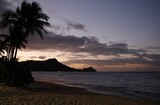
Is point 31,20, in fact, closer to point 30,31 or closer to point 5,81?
point 30,31

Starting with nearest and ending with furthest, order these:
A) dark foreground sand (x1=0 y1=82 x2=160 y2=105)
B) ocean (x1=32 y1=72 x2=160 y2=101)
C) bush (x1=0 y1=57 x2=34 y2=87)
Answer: dark foreground sand (x1=0 y1=82 x2=160 y2=105) → bush (x1=0 y1=57 x2=34 y2=87) → ocean (x1=32 y1=72 x2=160 y2=101)

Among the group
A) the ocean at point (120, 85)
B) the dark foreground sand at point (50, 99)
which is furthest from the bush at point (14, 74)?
the ocean at point (120, 85)

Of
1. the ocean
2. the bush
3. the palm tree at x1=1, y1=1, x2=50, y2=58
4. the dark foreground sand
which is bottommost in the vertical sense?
the ocean

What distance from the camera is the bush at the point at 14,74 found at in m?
19.4

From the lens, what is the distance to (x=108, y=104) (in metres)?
13.6

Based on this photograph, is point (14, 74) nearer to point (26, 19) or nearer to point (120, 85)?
point (26, 19)

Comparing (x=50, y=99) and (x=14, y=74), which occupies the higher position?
(x=14, y=74)

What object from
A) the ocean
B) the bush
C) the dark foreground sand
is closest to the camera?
the dark foreground sand

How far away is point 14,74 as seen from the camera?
19344mm

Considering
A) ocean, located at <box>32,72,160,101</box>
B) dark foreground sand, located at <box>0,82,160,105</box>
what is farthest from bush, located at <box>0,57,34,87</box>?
ocean, located at <box>32,72,160,101</box>

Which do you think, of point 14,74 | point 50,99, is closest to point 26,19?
point 14,74

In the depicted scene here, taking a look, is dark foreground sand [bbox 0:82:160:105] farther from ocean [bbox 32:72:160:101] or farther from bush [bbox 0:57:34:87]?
ocean [bbox 32:72:160:101]

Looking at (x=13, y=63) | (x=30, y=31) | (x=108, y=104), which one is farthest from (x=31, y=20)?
(x=108, y=104)

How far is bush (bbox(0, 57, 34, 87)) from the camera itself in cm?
1942
